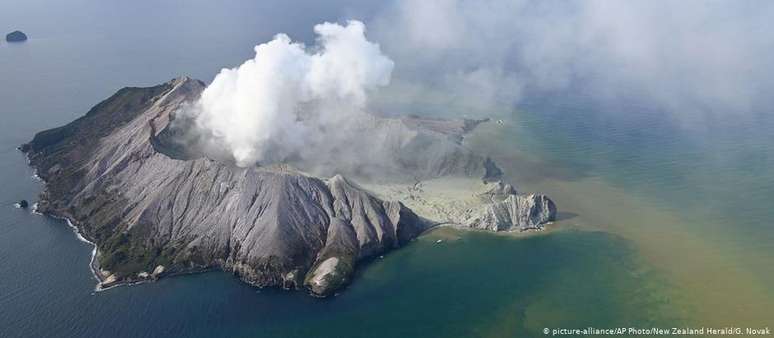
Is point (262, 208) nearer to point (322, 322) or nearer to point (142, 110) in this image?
point (322, 322)

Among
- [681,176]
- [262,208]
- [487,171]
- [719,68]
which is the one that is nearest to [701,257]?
[681,176]

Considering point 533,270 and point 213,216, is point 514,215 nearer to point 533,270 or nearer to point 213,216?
point 533,270

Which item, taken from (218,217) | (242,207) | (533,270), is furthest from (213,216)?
(533,270)

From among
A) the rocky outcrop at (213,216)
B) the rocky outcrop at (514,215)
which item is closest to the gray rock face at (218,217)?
the rocky outcrop at (213,216)

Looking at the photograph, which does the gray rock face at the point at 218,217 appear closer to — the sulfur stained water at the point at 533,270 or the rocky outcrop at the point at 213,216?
the rocky outcrop at the point at 213,216

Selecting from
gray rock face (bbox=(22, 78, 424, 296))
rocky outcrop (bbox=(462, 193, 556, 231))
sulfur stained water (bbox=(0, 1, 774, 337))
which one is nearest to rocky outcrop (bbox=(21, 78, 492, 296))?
gray rock face (bbox=(22, 78, 424, 296))

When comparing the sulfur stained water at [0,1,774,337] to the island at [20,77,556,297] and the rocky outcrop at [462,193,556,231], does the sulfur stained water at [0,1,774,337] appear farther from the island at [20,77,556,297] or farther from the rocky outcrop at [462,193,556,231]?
the island at [20,77,556,297]
